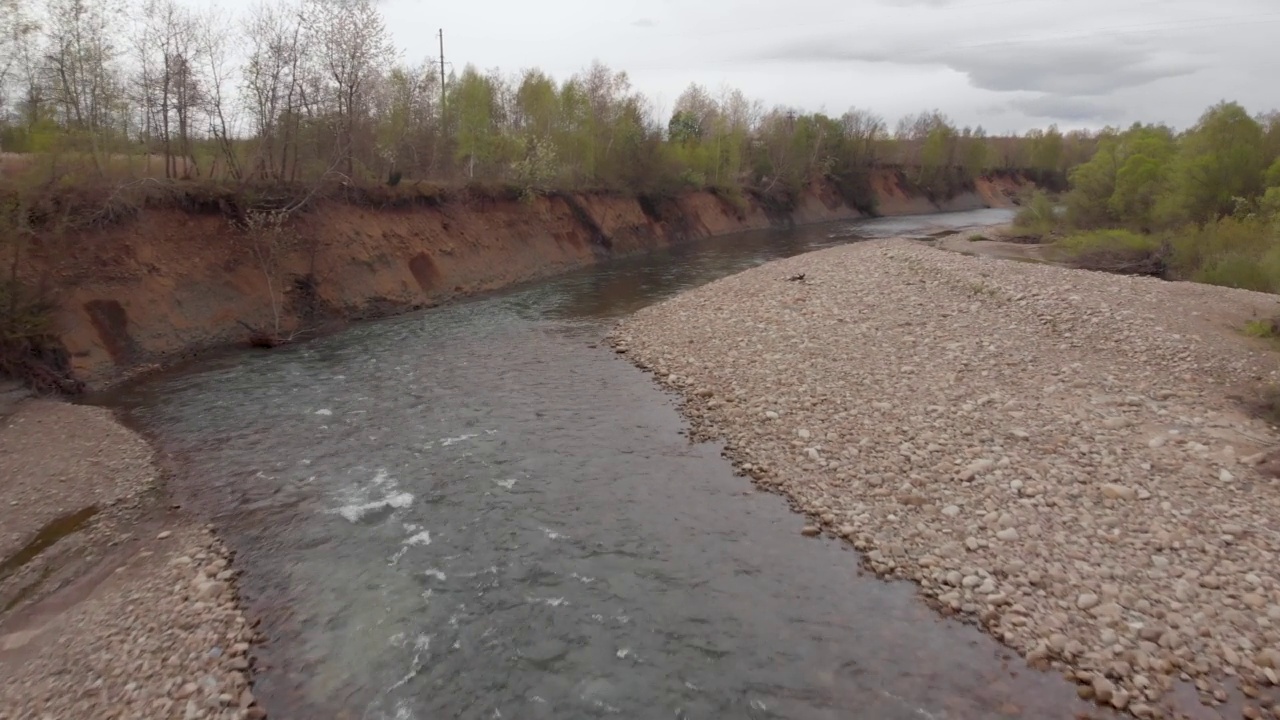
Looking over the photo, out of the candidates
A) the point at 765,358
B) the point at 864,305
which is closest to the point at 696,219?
the point at 864,305

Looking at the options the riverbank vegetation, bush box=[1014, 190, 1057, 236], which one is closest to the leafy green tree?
the riverbank vegetation

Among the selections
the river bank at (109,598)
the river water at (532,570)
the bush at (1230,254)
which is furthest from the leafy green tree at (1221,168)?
the river bank at (109,598)

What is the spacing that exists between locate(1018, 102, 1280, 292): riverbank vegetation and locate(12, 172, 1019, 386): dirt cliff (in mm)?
26766

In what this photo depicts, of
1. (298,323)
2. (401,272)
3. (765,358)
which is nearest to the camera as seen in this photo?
(765,358)

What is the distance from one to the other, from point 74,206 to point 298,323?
658 centimetres

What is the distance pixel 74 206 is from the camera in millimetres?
19031

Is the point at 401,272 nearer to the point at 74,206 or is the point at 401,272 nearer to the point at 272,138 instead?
the point at 272,138

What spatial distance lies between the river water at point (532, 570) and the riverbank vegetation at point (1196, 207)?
70.5ft

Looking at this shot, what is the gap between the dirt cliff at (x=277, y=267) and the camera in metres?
18.2

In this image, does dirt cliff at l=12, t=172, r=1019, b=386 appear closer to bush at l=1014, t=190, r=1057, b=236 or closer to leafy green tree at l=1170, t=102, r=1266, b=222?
bush at l=1014, t=190, r=1057, b=236

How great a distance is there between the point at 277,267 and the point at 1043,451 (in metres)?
23.1

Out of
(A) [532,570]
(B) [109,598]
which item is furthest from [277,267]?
(A) [532,570]

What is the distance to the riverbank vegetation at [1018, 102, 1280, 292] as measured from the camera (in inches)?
940

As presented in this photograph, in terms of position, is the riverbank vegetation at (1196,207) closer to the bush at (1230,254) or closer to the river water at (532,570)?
the bush at (1230,254)
